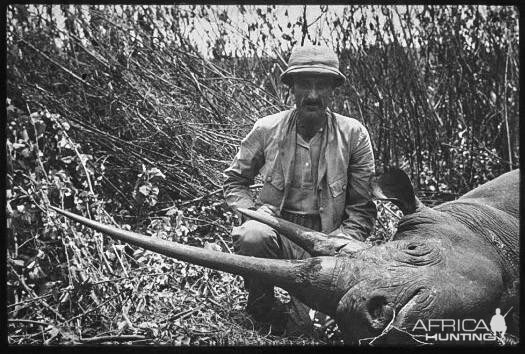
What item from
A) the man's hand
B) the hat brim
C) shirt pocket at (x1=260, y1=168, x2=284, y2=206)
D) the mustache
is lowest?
the man's hand

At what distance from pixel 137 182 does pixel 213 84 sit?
948 millimetres

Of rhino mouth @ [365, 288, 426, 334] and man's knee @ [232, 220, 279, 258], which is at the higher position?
man's knee @ [232, 220, 279, 258]

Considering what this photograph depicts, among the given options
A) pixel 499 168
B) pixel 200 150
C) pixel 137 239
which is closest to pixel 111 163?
pixel 200 150

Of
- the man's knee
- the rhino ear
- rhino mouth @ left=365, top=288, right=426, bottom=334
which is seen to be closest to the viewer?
rhino mouth @ left=365, top=288, right=426, bottom=334

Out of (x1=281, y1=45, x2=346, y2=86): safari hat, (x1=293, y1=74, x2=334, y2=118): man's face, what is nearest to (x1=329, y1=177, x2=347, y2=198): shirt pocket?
(x1=293, y1=74, x2=334, y2=118): man's face

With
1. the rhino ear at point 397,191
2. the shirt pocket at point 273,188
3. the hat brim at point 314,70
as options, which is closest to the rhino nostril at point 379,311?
the rhino ear at point 397,191

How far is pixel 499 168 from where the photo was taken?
4.65 metres

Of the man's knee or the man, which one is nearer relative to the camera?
the man's knee

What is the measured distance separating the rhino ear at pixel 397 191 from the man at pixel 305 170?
30 cm

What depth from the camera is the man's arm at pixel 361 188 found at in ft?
11.5

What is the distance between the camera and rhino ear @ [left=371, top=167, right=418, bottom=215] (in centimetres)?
319

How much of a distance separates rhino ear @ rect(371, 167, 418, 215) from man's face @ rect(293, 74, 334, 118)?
1.68 feet

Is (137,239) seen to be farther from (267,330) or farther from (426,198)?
(426,198)

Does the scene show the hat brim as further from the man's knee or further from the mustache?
the man's knee
